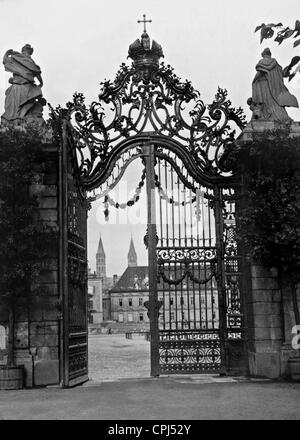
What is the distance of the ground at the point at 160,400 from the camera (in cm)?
746

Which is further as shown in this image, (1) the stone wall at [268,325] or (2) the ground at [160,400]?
(1) the stone wall at [268,325]

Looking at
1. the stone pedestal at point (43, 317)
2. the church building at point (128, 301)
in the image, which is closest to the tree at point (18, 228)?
the stone pedestal at point (43, 317)

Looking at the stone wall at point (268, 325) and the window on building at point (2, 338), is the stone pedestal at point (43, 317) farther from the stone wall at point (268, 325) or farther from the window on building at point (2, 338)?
the stone wall at point (268, 325)

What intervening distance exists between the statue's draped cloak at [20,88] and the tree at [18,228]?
2.88 feet

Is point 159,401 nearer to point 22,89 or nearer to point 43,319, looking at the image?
point 43,319

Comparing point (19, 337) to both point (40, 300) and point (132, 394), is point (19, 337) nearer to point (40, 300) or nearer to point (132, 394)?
point (40, 300)

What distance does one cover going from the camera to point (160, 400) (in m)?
8.65

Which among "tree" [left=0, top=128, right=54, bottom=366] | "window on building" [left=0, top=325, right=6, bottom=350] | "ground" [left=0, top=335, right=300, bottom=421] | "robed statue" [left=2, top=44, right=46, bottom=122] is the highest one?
"robed statue" [left=2, top=44, right=46, bottom=122]

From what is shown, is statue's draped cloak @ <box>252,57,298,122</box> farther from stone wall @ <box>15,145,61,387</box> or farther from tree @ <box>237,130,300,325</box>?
stone wall @ <box>15,145,61,387</box>

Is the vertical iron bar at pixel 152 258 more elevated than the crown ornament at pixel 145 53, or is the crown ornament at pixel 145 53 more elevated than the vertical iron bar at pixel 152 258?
the crown ornament at pixel 145 53

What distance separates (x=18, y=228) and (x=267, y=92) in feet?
17.6

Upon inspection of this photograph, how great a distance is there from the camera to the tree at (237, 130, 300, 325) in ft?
36.0

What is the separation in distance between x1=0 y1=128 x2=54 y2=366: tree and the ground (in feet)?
5.25

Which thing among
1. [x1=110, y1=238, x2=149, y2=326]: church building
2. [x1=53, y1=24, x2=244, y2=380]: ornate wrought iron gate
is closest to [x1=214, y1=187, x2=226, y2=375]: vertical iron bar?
[x1=53, y1=24, x2=244, y2=380]: ornate wrought iron gate
